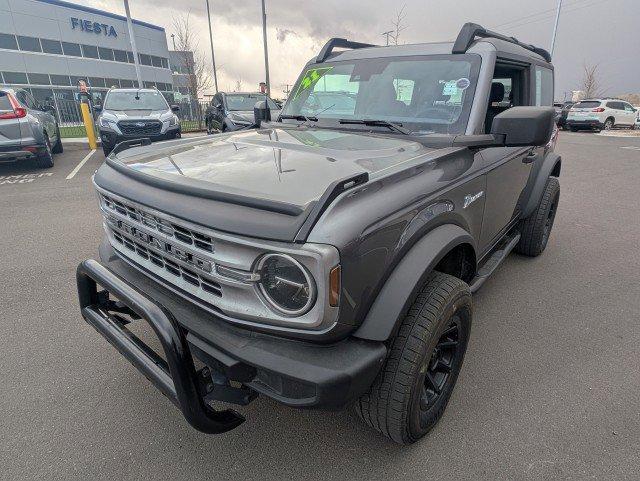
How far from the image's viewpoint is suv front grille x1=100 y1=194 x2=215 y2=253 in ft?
5.06

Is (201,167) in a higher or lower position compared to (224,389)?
higher

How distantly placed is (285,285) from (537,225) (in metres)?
3.39

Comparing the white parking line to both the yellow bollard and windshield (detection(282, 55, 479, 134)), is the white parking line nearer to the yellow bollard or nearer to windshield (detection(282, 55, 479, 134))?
the yellow bollard

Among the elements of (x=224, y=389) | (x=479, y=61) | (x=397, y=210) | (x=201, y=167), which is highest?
(x=479, y=61)

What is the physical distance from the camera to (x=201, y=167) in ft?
6.38

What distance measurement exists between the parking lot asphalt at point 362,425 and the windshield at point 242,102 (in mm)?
9869

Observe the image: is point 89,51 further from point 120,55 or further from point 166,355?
point 166,355

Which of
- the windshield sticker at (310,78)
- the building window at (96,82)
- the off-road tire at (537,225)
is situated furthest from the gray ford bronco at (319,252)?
A: the building window at (96,82)

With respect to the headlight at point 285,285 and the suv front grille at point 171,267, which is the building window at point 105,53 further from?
the headlight at point 285,285

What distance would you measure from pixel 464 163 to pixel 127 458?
2307 millimetres

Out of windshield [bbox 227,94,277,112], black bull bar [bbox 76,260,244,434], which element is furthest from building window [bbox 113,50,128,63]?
black bull bar [bbox 76,260,244,434]

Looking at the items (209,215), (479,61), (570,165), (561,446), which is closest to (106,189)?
(209,215)

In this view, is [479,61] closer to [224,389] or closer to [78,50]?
[224,389]

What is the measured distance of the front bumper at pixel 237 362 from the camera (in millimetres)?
1394
